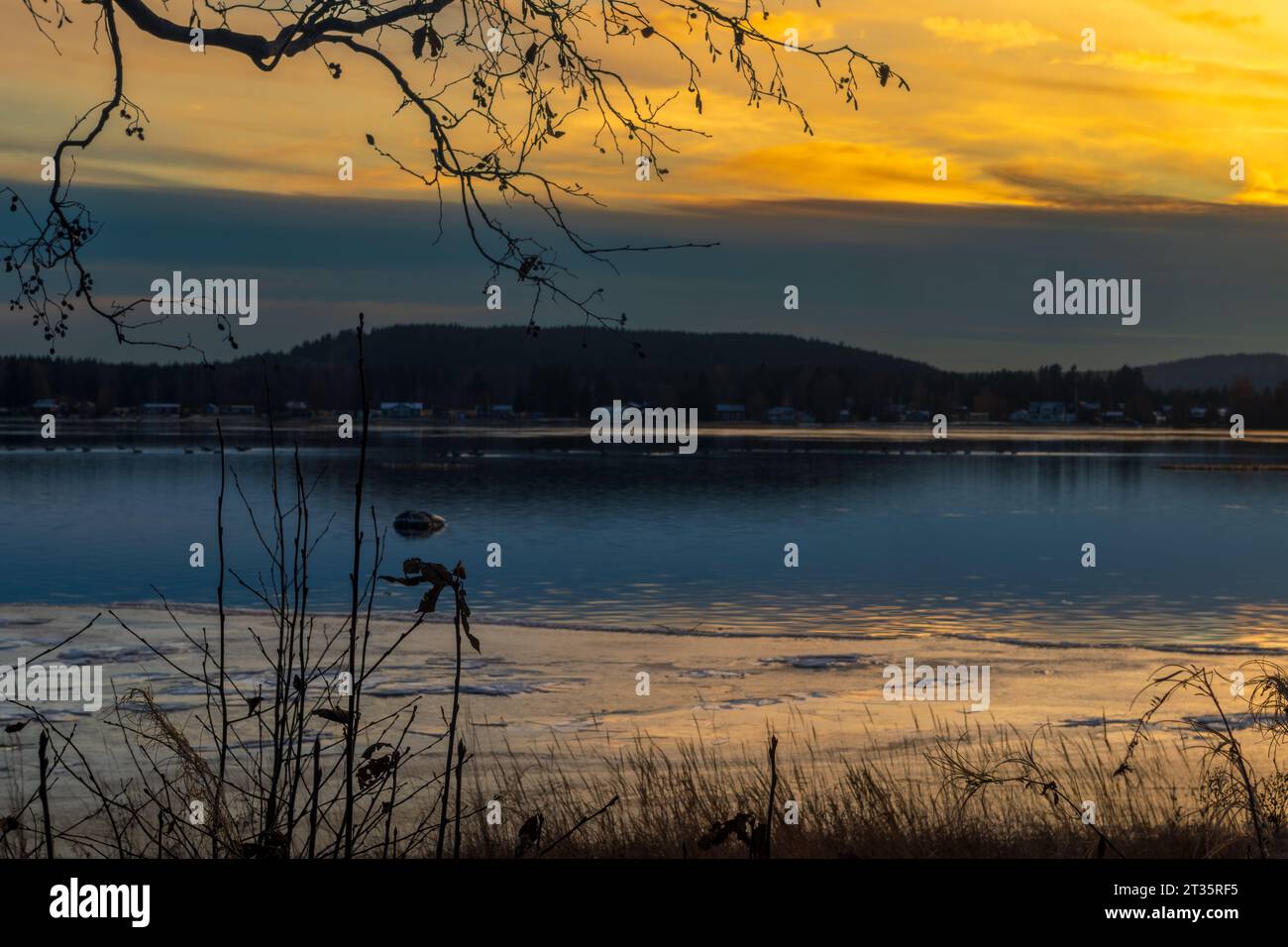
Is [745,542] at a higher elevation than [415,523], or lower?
lower

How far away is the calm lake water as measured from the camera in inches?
1273

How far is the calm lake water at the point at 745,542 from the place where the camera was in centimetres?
3234

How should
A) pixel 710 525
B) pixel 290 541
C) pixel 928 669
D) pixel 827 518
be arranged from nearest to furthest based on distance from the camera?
pixel 928 669 < pixel 290 541 < pixel 710 525 < pixel 827 518

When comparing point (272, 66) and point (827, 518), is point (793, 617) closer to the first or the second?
point (272, 66)

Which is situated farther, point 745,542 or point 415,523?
point 415,523

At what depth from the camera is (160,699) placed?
17547 millimetres

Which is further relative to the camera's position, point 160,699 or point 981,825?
point 160,699

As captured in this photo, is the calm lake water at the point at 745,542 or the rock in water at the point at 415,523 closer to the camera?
the calm lake water at the point at 745,542

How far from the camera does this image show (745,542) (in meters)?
49.7

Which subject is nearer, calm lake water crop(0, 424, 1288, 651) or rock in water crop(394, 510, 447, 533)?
calm lake water crop(0, 424, 1288, 651)
